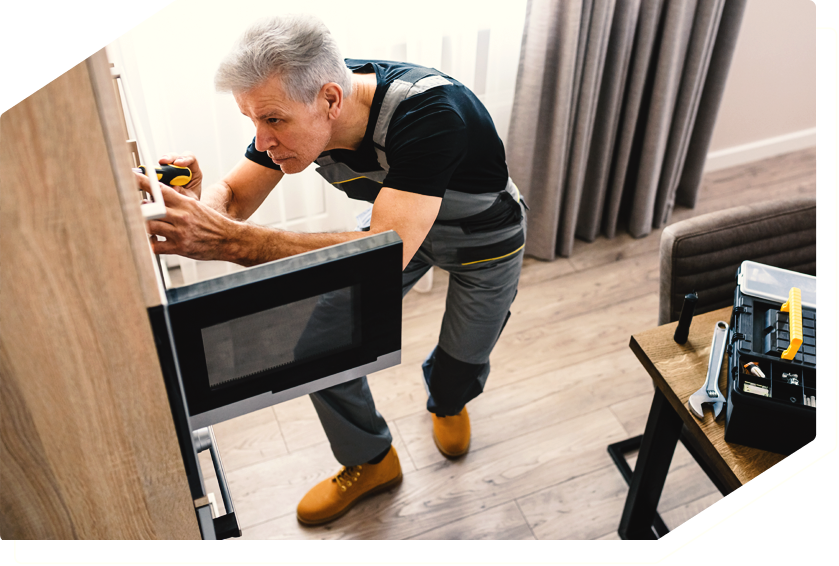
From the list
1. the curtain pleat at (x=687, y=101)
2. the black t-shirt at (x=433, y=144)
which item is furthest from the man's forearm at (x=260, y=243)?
the curtain pleat at (x=687, y=101)

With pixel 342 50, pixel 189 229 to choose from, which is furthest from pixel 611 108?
pixel 189 229

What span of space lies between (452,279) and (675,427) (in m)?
0.59

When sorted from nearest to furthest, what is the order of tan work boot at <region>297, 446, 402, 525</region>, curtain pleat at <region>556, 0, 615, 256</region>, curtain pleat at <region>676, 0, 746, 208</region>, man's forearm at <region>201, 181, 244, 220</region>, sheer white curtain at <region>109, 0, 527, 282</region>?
man's forearm at <region>201, 181, 244, 220</region> → tan work boot at <region>297, 446, 402, 525</region> → sheer white curtain at <region>109, 0, 527, 282</region> → curtain pleat at <region>556, 0, 615, 256</region> → curtain pleat at <region>676, 0, 746, 208</region>

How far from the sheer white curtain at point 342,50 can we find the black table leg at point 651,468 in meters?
1.30

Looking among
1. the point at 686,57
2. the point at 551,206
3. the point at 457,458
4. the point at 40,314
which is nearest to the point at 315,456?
the point at 457,458

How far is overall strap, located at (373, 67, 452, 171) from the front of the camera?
126 cm

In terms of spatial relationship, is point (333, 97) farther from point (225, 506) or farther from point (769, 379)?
point (769, 379)

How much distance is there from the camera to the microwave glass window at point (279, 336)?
2.50ft

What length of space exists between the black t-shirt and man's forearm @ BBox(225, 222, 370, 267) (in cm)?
18

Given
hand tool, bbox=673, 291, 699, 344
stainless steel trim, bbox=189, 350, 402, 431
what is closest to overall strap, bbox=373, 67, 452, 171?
stainless steel trim, bbox=189, 350, 402, 431

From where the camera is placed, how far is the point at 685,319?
131cm

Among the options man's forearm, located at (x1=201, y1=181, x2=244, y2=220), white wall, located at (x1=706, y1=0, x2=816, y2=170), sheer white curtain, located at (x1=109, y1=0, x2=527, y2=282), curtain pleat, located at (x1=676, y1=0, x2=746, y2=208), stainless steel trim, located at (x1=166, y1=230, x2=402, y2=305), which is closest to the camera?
stainless steel trim, located at (x1=166, y1=230, x2=402, y2=305)

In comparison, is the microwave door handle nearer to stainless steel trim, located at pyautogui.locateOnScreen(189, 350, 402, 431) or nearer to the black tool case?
stainless steel trim, located at pyautogui.locateOnScreen(189, 350, 402, 431)

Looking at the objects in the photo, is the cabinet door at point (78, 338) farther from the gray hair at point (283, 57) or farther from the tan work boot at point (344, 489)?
the tan work boot at point (344, 489)
